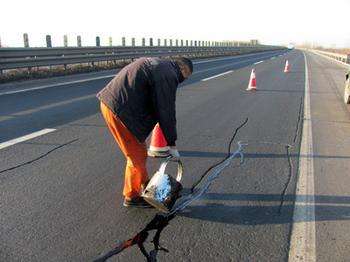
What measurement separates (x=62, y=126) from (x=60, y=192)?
130 inches

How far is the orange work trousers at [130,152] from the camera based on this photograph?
433 cm

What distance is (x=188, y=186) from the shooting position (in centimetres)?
498

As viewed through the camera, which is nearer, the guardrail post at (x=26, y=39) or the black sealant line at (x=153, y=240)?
the black sealant line at (x=153, y=240)

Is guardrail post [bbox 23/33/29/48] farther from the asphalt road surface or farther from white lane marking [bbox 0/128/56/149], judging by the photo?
white lane marking [bbox 0/128/56/149]

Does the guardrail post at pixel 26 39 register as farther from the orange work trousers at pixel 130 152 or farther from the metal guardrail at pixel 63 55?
→ the orange work trousers at pixel 130 152

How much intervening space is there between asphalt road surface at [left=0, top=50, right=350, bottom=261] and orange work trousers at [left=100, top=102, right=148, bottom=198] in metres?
0.23

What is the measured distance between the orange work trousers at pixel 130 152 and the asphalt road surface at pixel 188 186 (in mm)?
228

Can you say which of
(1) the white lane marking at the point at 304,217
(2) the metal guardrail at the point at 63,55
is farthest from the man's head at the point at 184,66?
(2) the metal guardrail at the point at 63,55

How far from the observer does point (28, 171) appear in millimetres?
5277

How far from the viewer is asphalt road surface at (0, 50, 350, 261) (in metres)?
3.61

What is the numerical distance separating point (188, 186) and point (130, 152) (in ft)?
3.02

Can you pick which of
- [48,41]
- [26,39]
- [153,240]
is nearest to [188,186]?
[153,240]

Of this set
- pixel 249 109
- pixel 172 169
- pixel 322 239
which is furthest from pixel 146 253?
pixel 249 109

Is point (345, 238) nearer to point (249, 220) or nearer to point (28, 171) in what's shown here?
point (249, 220)
